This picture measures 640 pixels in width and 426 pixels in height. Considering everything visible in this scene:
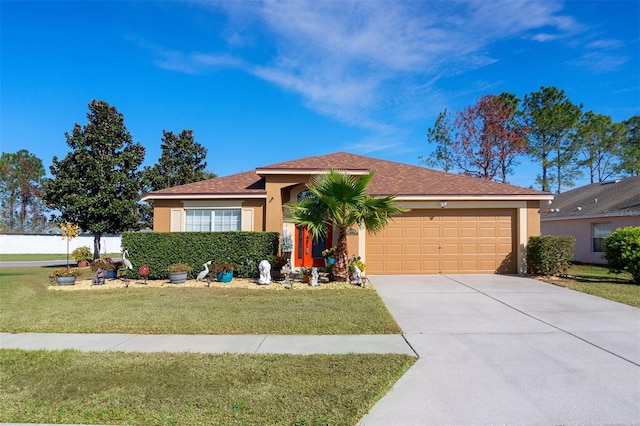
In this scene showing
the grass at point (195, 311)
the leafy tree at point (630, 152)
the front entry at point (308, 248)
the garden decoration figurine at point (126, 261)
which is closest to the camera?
the grass at point (195, 311)

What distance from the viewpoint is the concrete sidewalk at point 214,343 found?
210 inches

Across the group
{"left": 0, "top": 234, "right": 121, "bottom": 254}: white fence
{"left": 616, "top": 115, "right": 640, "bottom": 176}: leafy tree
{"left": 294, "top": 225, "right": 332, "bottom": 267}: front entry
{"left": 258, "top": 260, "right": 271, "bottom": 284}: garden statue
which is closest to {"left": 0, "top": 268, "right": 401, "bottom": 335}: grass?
{"left": 258, "top": 260, "right": 271, "bottom": 284}: garden statue

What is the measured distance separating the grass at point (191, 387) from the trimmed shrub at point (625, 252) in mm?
11078

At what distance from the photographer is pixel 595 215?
723 inches

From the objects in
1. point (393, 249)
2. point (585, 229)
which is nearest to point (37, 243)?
point (393, 249)

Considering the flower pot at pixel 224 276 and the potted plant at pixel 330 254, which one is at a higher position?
the potted plant at pixel 330 254

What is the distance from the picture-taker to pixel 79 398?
3795 millimetres

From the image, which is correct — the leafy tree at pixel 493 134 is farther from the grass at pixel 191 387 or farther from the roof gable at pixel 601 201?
the grass at pixel 191 387

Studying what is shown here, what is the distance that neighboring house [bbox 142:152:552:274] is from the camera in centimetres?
1358

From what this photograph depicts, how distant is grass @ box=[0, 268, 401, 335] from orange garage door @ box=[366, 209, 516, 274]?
3.78 m

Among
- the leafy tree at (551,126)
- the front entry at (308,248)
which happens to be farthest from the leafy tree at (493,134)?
the front entry at (308,248)

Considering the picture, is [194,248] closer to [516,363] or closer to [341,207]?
[341,207]

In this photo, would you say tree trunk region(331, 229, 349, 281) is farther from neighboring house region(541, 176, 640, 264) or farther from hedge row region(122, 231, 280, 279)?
neighboring house region(541, 176, 640, 264)

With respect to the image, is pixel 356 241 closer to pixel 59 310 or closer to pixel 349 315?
pixel 349 315
